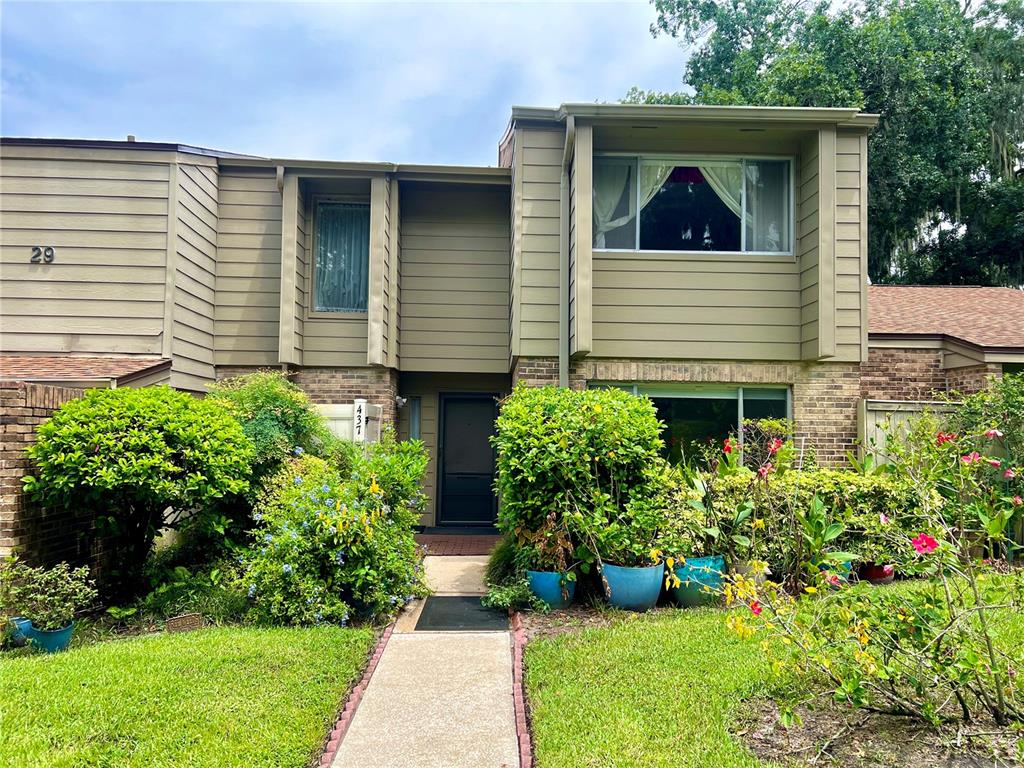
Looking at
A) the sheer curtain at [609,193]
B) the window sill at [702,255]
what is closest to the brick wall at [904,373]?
the window sill at [702,255]

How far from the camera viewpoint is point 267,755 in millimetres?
2871

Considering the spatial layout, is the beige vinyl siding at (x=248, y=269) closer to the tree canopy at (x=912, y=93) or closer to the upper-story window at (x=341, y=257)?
the upper-story window at (x=341, y=257)

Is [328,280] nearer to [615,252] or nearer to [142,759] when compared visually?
[615,252]

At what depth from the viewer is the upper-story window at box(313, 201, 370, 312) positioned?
8602 millimetres

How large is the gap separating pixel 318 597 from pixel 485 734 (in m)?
2.14

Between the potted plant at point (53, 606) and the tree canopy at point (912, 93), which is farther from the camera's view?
the tree canopy at point (912, 93)

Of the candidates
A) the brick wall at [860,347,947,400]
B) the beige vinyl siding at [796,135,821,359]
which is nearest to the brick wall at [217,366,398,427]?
the beige vinyl siding at [796,135,821,359]

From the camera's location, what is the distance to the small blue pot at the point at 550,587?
17.1 ft

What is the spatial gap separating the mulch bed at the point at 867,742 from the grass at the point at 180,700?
7.40ft

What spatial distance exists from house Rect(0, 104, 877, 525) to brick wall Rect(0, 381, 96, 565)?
6.47 feet

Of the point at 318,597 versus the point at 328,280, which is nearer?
the point at 318,597

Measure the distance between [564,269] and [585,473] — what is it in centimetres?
326

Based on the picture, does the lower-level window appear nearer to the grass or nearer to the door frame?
the door frame

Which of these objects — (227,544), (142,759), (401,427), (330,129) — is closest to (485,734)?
(142,759)
